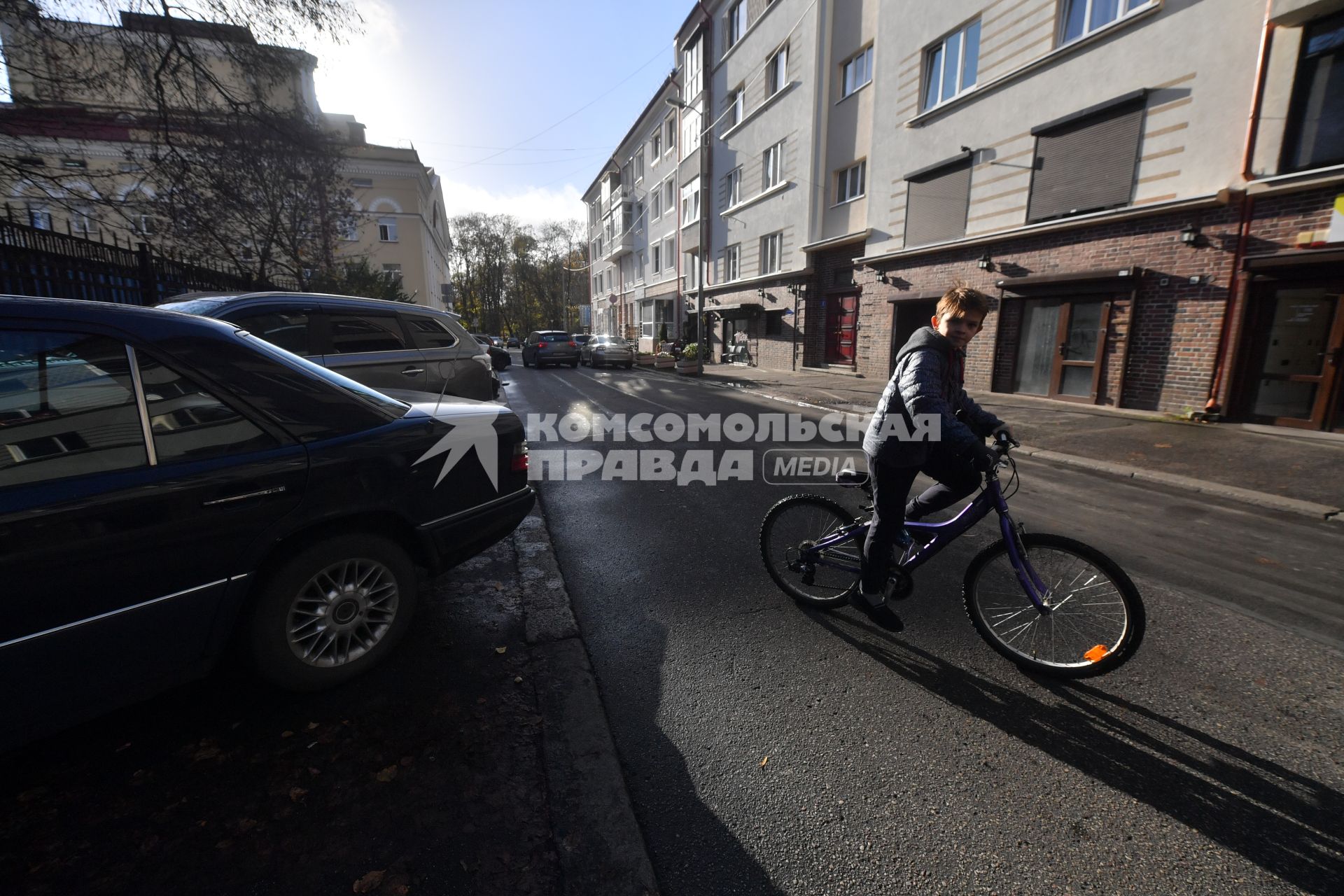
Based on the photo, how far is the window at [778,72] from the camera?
21109 millimetres

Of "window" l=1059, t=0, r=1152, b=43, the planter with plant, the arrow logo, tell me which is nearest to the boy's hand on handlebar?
the arrow logo

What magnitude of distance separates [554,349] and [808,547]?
80.9 ft

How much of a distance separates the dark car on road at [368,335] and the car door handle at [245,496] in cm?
305

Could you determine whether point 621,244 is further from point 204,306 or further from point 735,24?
point 204,306

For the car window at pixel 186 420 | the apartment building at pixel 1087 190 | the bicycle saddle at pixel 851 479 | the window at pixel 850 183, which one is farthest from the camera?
the window at pixel 850 183

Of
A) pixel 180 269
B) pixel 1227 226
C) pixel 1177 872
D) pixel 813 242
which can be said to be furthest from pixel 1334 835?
pixel 813 242

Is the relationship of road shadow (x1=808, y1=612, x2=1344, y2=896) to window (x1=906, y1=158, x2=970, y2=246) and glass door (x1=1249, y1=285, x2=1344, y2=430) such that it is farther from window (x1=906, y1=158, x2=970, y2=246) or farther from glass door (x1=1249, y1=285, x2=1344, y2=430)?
window (x1=906, y1=158, x2=970, y2=246)

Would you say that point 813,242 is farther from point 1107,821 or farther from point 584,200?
point 584,200

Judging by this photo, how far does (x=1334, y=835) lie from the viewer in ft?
6.37

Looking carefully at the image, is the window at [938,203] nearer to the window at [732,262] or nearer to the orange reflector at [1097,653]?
the window at [732,262]

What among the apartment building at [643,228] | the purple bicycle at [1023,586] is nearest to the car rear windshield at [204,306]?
the purple bicycle at [1023,586]

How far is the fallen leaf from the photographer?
174 cm

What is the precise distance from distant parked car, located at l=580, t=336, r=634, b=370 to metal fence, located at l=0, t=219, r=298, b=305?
55.9 ft

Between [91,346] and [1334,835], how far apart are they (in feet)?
15.3
